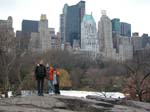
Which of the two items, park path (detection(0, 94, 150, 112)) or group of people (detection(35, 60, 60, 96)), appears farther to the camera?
group of people (detection(35, 60, 60, 96))

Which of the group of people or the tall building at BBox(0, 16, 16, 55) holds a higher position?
the tall building at BBox(0, 16, 16, 55)

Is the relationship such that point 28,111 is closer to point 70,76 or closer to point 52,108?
point 52,108

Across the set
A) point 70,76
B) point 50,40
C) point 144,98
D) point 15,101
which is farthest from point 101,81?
point 50,40

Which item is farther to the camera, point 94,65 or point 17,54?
point 94,65

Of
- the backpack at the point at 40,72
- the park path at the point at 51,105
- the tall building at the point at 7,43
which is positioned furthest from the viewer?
the tall building at the point at 7,43

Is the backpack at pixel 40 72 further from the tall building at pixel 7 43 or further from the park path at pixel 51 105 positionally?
the tall building at pixel 7 43

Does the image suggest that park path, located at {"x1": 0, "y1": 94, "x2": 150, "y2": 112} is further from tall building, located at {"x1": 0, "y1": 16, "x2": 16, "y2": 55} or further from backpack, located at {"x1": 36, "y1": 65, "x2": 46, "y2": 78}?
tall building, located at {"x1": 0, "y1": 16, "x2": 16, "y2": 55}

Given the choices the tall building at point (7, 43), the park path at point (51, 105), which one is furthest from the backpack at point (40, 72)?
the tall building at point (7, 43)

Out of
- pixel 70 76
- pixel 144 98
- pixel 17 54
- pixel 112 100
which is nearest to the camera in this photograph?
pixel 112 100

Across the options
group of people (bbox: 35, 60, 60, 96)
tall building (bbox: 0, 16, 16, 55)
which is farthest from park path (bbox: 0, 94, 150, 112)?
tall building (bbox: 0, 16, 16, 55)

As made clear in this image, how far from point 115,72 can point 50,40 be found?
218 ft

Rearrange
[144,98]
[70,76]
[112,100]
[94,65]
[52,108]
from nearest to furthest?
[52,108] < [112,100] < [144,98] < [70,76] < [94,65]

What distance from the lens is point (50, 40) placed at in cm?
16038

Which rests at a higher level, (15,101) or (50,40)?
(50,40)
